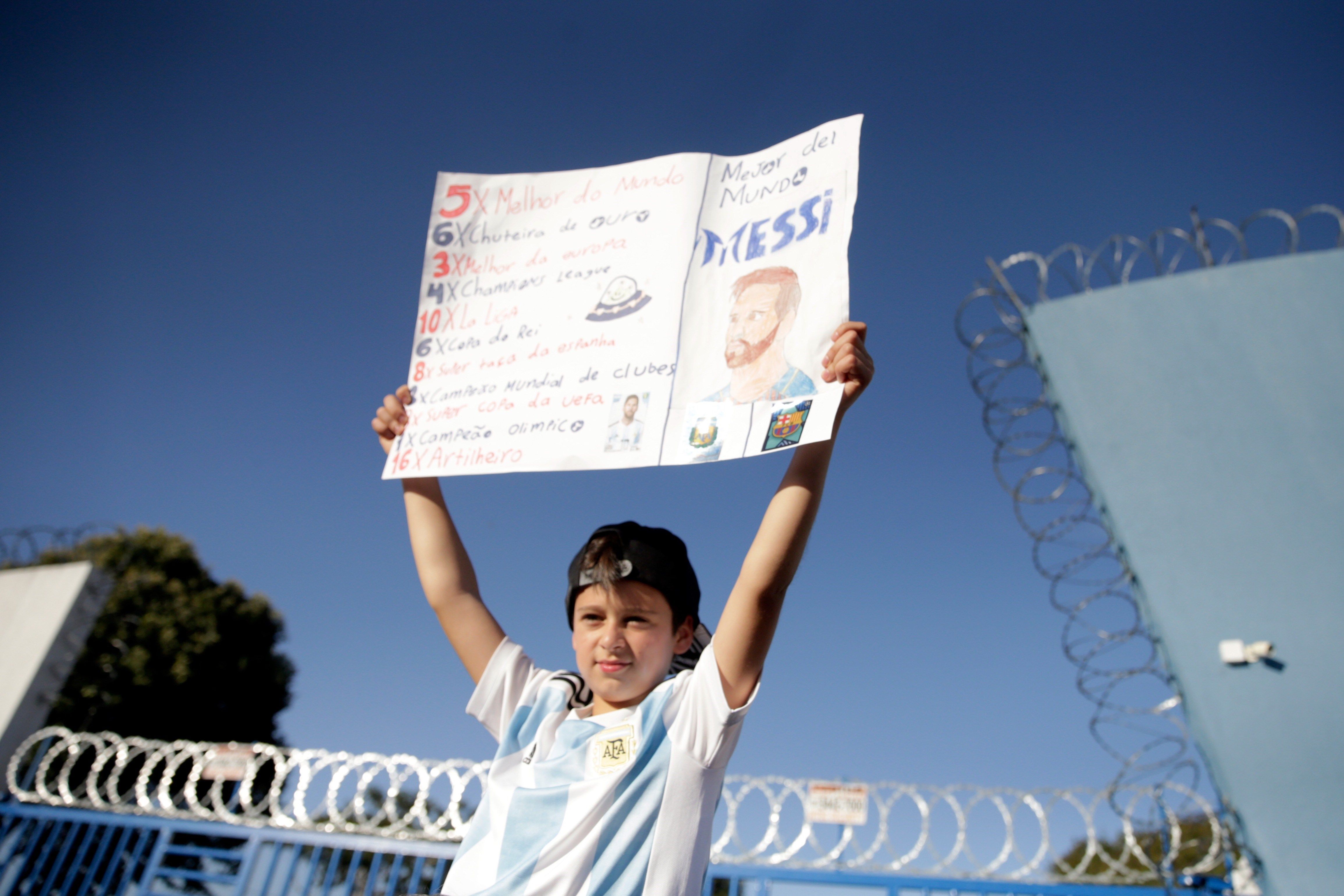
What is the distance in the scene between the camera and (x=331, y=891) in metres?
4.55

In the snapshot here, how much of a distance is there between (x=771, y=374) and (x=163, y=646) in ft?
49.0

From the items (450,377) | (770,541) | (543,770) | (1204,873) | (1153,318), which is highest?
(1153,318)

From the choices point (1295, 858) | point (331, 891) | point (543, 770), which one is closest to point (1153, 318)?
point (1295, 858)

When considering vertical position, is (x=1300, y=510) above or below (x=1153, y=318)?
below

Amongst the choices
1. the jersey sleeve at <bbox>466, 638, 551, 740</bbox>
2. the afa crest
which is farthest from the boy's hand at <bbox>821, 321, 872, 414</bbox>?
the jersey sleeve at <bbox>466, 638, 551, 740</bbox>

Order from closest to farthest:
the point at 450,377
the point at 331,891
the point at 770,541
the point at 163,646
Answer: the point at 770,541, the point at 450,377, the point at 331,891, the point at 163,646

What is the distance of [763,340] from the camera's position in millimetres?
1903

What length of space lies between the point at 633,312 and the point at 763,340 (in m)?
0.45

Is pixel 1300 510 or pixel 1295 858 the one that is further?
pixel 1300 510

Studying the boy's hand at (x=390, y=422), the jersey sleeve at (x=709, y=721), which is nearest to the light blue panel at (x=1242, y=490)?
the jersey sleeve at (x=709, y=721)

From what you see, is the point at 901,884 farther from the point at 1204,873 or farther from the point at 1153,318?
the point at 1153,318

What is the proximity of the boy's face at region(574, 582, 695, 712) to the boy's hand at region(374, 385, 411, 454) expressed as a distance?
0.92 m

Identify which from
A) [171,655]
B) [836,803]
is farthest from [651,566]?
[171,655]

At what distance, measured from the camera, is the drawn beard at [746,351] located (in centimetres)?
189
